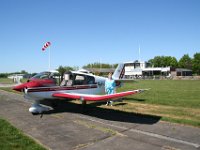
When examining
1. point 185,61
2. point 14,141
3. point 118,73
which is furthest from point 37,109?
point 185,61

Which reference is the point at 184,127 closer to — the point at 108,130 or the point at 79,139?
the point at 108,130

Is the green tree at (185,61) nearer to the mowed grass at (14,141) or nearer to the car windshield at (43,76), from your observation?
the car windshield at (43,76)

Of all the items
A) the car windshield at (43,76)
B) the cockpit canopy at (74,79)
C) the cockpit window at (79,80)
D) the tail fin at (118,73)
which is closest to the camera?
the car windshield at (43,76)

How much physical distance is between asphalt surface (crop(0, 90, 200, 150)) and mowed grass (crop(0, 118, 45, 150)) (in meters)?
0.26

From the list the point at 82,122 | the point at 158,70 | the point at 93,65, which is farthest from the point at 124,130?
the point at 93,65

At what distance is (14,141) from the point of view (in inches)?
232

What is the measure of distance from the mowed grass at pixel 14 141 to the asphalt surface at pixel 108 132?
0.85 feet

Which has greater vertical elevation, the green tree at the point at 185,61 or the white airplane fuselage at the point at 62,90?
the green tree at the point at 185,61

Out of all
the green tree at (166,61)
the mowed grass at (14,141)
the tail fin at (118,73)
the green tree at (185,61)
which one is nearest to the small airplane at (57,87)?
the mowed grass at (14,141)

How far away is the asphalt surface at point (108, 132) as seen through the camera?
5.44m

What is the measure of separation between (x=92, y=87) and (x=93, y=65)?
453ft

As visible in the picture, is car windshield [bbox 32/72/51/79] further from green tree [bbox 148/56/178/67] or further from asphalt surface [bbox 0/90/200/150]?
green tree [bbox 148/56/178/67]

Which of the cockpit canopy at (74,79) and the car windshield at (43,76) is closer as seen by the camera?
the car windshield at (43,76)

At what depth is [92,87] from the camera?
1164 centimetres
